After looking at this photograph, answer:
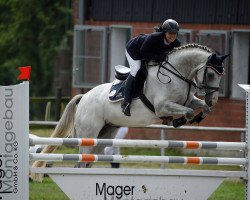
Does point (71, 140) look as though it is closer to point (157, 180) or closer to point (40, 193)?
point (157, 180)

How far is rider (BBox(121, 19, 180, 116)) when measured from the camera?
11.3 metres

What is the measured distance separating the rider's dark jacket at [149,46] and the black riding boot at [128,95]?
0.27 meters

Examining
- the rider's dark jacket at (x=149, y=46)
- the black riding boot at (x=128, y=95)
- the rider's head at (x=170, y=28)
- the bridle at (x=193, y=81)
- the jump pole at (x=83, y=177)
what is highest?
the rider's head at (x=170, y=28)

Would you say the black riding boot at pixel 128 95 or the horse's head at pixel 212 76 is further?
the black riding boot at pixel 128 95

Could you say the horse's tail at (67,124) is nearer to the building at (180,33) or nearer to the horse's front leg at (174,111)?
the horse's front leg at (174,111)

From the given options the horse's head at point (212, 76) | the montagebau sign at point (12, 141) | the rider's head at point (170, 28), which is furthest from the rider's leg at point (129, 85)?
the montagebau sign at point (12, 141)

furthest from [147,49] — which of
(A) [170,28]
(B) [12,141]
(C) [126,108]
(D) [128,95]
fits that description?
(B) [12,141]

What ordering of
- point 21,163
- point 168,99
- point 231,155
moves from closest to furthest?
point 21,163, point 168,99, point 231,155

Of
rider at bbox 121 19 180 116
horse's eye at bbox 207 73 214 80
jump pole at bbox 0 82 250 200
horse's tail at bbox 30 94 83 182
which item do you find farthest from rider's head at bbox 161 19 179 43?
horse's tail at bbox 30 94 83 182

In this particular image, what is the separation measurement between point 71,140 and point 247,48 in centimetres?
881

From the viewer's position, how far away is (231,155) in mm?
17266

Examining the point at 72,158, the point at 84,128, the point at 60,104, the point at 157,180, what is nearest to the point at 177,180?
the point at 157,180

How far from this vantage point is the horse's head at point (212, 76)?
36.2 feet

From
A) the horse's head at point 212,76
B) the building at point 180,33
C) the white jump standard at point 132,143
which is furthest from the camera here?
the building at point 180,33
